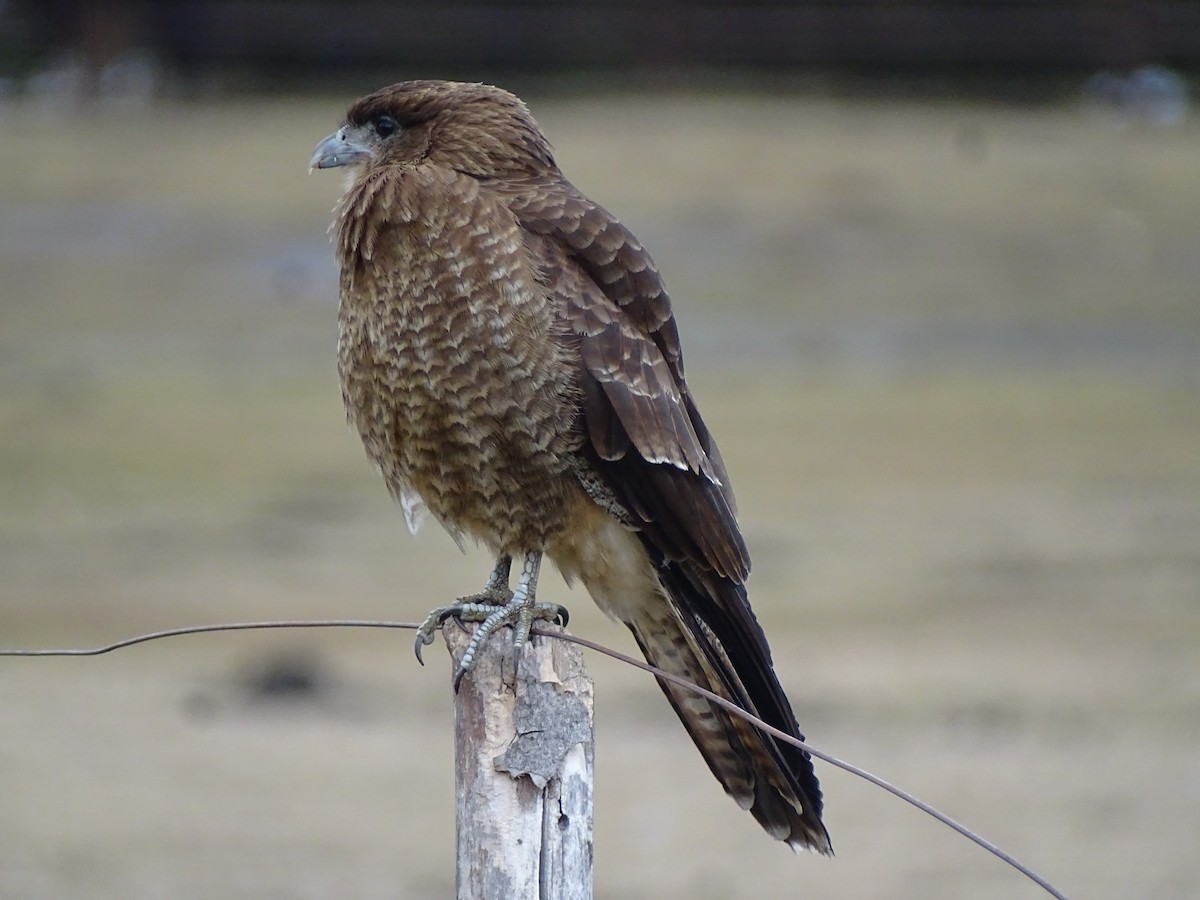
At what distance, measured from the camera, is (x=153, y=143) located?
15.5 metres

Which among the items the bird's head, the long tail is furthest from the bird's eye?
the long tail

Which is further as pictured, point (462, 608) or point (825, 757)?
point (462, 608)

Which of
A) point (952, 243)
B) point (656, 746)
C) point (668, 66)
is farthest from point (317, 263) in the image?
point (656, 746)

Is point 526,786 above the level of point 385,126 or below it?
below

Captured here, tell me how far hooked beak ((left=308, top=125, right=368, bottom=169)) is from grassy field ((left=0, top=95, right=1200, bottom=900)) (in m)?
3.54

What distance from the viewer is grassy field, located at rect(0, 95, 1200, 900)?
23.8ft

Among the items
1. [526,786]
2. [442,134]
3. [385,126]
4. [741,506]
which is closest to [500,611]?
[526,786]

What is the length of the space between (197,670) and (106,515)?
8.17 ft

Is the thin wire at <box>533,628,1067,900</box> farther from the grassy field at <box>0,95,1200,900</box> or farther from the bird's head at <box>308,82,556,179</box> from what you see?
the grassy field at <box>0,95,1200,900</box>

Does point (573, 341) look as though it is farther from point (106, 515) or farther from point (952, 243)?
point (952, 243)

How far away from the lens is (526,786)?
286 centimetres

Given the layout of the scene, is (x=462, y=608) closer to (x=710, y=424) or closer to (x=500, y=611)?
(x=500, y=611)

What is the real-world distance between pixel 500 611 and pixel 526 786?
1.97ft

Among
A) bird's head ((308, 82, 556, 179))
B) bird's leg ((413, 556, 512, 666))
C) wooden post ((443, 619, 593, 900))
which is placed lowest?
wooden post ((443, 619, 593, 900))
